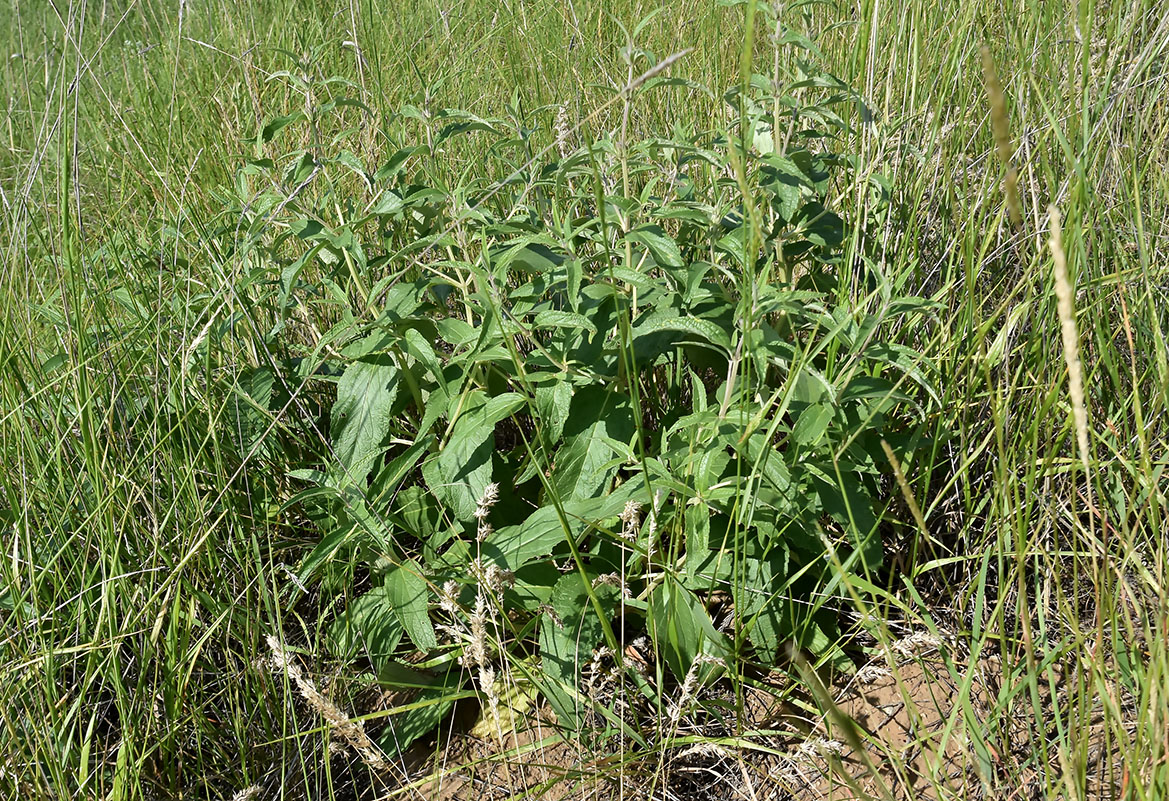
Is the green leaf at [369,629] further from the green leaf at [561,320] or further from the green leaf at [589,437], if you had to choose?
the green leaf at [561,320]

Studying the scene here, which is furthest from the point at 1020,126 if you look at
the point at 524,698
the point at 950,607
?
the point at 524,698

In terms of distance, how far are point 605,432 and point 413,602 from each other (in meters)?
0.45

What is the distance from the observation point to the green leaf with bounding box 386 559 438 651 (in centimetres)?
166

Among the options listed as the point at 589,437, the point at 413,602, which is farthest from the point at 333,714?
the point at 589,437

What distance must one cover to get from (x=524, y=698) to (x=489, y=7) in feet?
9.08

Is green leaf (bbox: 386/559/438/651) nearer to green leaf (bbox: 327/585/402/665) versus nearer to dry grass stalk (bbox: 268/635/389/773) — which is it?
green leaf (bbox: 327/585/402/665)

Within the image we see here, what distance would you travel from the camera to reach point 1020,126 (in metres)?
2.10

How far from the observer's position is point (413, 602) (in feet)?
5.54

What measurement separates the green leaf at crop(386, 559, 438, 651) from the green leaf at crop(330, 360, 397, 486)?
19 cm

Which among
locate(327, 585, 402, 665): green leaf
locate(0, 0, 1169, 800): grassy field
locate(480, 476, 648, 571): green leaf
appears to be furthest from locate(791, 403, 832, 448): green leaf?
locate(327, 585, 402, 665): green leaf

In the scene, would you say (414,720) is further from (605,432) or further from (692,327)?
(692,327)

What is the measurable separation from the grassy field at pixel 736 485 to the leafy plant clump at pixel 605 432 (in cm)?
5

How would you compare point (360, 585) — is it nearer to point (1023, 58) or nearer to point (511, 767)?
point (511, 767)

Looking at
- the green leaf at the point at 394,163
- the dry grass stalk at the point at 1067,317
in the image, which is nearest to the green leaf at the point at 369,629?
the green leaf at the point at 394,163
